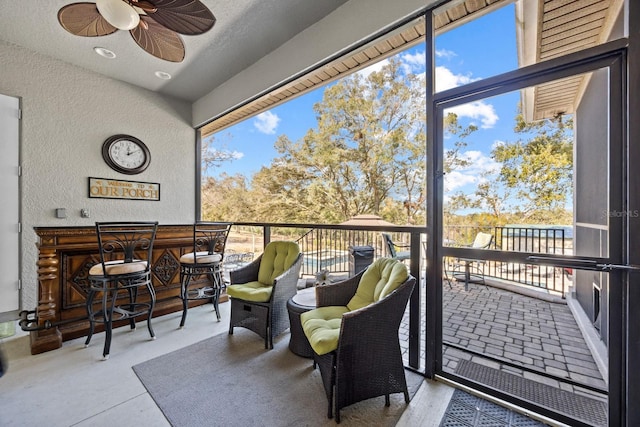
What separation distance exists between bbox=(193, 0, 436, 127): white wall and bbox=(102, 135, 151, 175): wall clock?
4.22 feet

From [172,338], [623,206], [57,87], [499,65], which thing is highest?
[57,87]

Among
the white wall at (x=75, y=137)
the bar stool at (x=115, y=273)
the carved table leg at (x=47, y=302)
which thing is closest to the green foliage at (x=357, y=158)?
the white wall at (x=75, y=137)

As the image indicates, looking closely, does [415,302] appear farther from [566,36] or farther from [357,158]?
[357,158]

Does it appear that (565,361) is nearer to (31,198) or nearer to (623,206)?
(623,206)

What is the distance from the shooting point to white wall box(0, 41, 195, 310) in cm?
329

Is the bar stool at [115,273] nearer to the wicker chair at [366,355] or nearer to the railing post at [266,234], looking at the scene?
the railing post at [266,234]

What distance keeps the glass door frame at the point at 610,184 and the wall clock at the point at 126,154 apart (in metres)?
4.18

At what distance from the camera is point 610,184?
1.54 meters

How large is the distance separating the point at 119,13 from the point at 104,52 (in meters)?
1.82

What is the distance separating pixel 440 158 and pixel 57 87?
4.71 metres

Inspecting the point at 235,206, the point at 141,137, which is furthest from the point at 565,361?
the point at 235,206

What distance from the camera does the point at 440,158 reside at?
2164 millimetres

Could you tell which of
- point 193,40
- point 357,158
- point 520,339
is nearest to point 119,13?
point 193,40

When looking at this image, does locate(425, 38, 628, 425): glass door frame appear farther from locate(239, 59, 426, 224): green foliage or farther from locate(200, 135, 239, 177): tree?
locate(200, 135, 239, 177): tree
